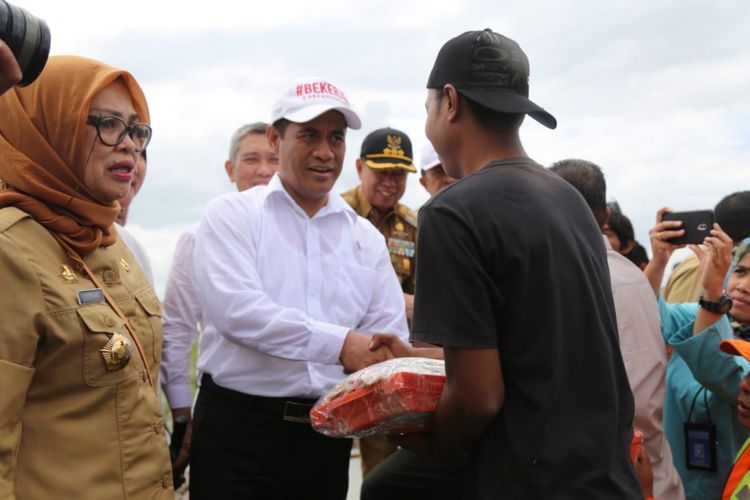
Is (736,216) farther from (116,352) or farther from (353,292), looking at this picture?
(116,352)

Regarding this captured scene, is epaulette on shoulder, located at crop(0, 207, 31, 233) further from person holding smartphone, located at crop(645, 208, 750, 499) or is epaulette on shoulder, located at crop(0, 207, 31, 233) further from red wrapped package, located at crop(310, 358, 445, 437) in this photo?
person holding smartphone, located at crop(645, 208, 750, 499)

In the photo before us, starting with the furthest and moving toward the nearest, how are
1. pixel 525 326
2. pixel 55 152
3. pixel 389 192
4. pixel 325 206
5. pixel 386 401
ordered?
pixel 389 192
pixel 325 206
pixel 55 152
pixel 386 401
pixel 525 326

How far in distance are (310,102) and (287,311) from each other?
3.15 ft

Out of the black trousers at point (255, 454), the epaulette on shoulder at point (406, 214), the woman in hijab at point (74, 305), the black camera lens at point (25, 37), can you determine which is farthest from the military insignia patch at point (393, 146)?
the black camera lens at point (25, 37)

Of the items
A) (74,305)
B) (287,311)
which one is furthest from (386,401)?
(287,311)

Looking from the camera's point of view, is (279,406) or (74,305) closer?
(74,305)

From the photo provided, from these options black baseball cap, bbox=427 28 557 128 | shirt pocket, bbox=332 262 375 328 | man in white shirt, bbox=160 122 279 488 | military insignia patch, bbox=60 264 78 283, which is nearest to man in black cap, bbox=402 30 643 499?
black baseball cap, bbox=427 28 557 128

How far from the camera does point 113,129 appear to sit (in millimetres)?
2420

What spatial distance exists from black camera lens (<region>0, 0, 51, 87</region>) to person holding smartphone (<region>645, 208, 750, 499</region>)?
290cm

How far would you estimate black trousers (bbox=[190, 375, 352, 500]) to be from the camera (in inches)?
121

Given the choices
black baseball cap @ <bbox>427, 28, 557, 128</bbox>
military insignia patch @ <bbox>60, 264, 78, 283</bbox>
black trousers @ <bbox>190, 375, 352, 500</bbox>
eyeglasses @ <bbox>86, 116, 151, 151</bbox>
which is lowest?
black trousers @ <bbox>190, 375, 352, 500</bbox>

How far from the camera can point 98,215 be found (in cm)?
237

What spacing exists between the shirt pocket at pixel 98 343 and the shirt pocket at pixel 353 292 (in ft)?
4.00

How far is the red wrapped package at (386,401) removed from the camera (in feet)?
6.65
